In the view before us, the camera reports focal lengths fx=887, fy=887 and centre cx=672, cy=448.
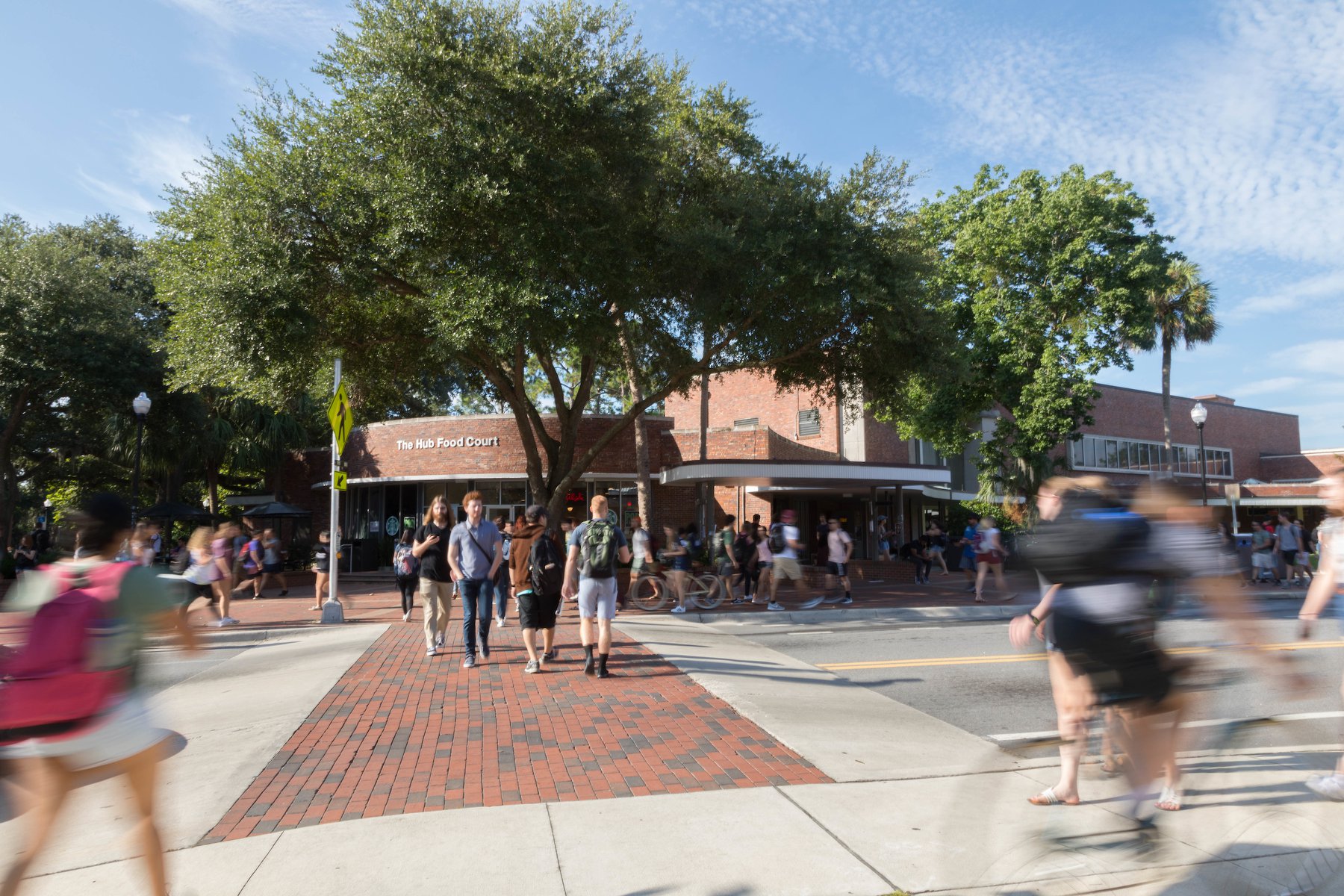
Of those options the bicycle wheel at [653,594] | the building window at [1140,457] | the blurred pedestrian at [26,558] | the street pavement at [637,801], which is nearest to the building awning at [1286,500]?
the building window at [1140,457]

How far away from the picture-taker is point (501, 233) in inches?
591

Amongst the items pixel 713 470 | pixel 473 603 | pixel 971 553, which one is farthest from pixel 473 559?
pixel 971 553

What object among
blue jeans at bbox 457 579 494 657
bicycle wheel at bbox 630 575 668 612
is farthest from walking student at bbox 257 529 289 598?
blue jeans at bbox 457 579 494 657

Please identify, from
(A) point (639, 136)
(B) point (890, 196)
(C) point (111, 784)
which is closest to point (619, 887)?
(C) point (111, 784)

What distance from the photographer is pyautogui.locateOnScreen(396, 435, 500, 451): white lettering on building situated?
82.0 feet

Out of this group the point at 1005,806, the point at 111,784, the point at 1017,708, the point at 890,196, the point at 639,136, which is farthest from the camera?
the point at 890,196

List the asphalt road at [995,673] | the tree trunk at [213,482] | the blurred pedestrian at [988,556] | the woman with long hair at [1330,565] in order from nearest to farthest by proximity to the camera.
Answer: the woman with long hair at [1330,565] < the asphalt road at [995,673] < the blurred pedestrian at [988,556] < the tree trunk at [213,482]

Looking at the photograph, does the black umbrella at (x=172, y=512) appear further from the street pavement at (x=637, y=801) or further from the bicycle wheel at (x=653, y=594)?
the street pavement at (x=637, y=801)

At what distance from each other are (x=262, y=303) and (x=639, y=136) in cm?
728

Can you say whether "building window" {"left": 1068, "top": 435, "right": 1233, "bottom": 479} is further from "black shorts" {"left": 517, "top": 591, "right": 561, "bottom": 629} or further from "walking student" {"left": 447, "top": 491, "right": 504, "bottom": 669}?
"walking student" {"left": 447, "top": 491, "right": 504, "bottom": 669}

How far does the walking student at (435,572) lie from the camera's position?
9.63 m

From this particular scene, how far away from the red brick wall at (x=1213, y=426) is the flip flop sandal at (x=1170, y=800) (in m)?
39.1

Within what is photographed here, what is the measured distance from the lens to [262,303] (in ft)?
49.8

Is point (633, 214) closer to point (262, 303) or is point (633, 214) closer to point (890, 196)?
point (890, 196)
